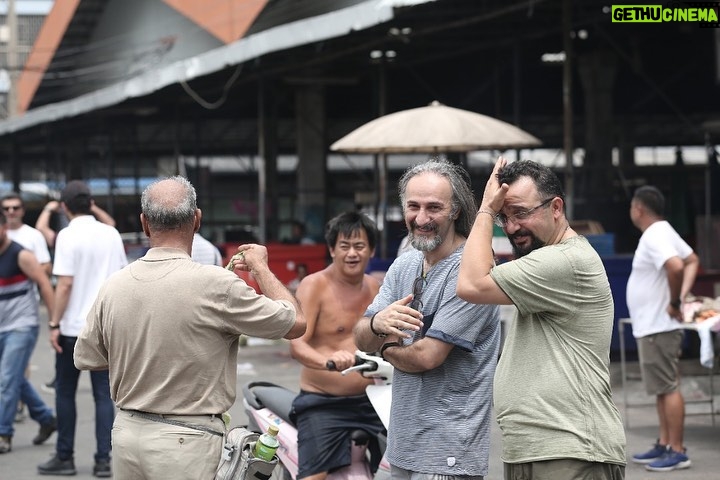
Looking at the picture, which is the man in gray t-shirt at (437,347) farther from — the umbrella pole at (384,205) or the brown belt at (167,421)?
the umbrella pole at (384,205)

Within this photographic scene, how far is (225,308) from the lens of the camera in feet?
15.2

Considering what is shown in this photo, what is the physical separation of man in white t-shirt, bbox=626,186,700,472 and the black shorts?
3.14 meters

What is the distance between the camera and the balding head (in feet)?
15.4

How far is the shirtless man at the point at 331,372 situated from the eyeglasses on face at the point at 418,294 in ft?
4.21

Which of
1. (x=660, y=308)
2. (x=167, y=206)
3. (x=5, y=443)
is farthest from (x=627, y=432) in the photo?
(x=167, y=206)

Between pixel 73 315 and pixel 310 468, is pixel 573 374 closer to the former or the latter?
pixel 310 468

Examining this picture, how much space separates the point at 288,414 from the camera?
6547mm

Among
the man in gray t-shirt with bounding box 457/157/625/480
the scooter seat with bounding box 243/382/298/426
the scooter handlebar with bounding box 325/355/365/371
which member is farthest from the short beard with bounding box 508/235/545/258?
the scooter seat with bounding box 243/382/298/426

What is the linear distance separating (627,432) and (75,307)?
4.41 meters

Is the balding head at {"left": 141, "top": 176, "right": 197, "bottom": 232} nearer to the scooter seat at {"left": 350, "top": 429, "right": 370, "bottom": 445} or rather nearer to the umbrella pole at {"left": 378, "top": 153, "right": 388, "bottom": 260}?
the scooter seat at {"left": 350, "top": 429, "right": 370, "bottom": 445}

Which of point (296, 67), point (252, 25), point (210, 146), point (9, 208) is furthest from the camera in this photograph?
point (210, 146)

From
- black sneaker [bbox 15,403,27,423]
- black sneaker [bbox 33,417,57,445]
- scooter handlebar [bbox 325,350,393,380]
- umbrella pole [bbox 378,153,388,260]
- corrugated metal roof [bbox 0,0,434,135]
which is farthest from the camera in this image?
umbrella pole [bbox 378,153,388,260]

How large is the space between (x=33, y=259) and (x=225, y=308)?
545cm

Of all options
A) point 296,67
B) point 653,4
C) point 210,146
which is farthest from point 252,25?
point 653,4
